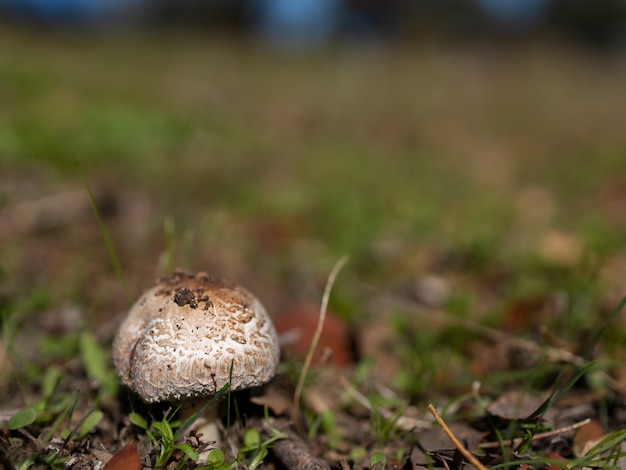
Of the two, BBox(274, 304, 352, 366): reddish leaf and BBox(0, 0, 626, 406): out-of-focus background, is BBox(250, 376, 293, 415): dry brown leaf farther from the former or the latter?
BBox(0, 0, 626, 406): out-of-focus background

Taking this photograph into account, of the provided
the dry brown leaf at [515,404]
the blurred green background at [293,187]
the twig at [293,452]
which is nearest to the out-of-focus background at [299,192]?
the blurred green background at [293,187]

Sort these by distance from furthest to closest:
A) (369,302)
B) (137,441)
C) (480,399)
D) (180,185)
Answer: (180,185), (369,302), (480,399), (137,441)

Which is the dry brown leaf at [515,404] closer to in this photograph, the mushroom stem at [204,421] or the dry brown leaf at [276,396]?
the dry brown leaf at [276,396]

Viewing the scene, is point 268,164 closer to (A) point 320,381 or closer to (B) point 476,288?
(B) point 476,288

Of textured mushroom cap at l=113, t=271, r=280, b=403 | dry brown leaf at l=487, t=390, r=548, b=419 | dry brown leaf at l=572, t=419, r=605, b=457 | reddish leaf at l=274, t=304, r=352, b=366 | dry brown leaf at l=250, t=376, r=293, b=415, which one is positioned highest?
textured mushroom cap at l=113, t=271, r=280, b=403

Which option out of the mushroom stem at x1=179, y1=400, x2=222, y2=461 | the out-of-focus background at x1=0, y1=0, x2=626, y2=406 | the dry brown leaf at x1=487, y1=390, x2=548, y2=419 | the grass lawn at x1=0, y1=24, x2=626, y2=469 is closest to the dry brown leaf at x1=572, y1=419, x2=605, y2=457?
the grass lawn at x1=0, y1=24, x2=626, y2=469

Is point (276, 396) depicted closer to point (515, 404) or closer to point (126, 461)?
point (126, 461)

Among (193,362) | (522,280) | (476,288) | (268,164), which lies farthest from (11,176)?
(522,280)
